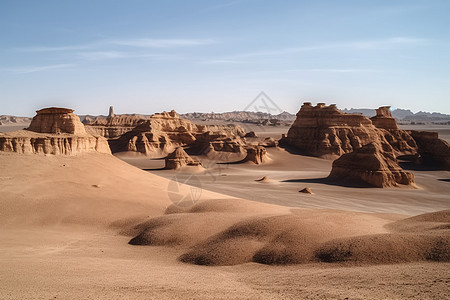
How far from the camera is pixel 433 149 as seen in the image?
5178 cm

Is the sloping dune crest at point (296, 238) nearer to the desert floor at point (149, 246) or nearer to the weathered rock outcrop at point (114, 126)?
the desert floor at point (149, 246)

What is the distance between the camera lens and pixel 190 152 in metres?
57.8

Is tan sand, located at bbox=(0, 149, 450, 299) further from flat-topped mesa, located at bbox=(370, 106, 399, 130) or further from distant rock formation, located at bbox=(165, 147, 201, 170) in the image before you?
flat-topped mesa, located at bbox=(370, 106, 399, 130)

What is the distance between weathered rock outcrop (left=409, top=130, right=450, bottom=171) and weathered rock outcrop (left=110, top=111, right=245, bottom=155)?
28962 millimetres

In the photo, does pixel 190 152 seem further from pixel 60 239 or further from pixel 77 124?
pixel 60 239

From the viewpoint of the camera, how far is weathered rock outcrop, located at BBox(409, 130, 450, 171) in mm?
48125

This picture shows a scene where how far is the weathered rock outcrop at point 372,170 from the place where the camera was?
3039 cm

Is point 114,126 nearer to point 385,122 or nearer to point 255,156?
point 255,156

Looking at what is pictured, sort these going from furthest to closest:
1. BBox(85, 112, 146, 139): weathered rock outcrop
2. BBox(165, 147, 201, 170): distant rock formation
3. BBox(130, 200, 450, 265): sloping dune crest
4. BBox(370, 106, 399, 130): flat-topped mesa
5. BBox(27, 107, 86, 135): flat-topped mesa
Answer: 1. BBox(85, 112, 146, 139): weathered rock outcrop
2. BBox(370, 106, 399, 130): flat-topped mesa
3. BBox(165, 147, 201, 170): distant rock formation
4. BBox(27, 107, 86, 135): flat-topped mesa
5. BBox(130, 200, 450, 265): sloping dune crest

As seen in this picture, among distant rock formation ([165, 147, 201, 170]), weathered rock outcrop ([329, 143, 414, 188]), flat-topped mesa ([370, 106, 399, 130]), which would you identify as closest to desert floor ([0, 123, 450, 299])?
weathered rock outcrop ([329, 143, 414, 188])

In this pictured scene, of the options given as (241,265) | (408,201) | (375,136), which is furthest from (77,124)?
(375,136)

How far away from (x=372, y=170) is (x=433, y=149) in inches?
1107

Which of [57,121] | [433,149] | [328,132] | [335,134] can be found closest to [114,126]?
[328,132]

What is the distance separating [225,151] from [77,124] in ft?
120
